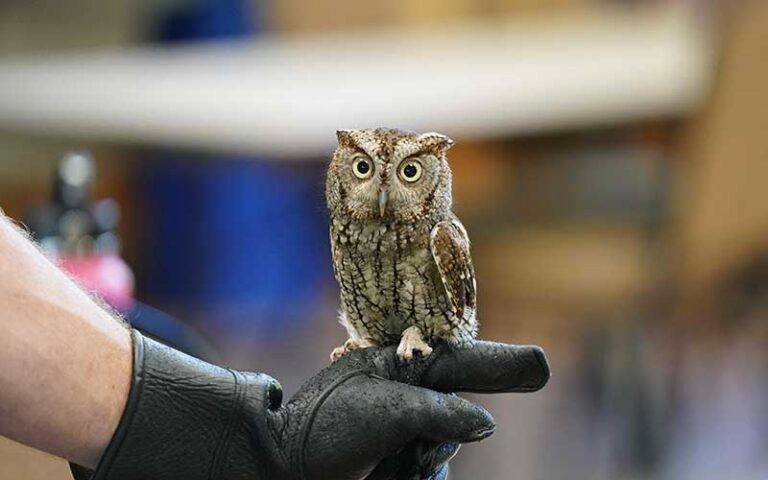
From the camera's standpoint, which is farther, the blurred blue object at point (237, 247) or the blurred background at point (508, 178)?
the blurred blue object at point (237, 247)

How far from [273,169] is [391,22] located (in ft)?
5.25

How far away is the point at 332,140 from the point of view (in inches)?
157

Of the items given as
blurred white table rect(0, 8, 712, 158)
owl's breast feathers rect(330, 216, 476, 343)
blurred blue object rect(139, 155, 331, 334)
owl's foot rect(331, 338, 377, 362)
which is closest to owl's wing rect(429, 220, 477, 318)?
owl's breast feathers rect(330, 216, 476, 343)

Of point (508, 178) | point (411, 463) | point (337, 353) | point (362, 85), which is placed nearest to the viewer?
point (411, 463)

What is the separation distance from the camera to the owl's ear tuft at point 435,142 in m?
1.16

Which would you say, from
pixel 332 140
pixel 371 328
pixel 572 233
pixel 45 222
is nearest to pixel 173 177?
pixel 332 140

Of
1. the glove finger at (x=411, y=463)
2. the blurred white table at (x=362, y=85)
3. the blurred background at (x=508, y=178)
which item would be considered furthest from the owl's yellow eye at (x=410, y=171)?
the blurred white table at (x=362, y=85)

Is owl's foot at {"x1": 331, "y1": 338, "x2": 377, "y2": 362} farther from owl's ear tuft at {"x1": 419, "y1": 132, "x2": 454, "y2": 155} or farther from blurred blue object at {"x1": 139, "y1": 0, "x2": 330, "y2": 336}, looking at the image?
blurred blue object at {"x1": 139, "y1": 0, "x2": 330, "y2": 336}

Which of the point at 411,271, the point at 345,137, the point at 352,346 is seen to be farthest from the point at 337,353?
the point at 345,137

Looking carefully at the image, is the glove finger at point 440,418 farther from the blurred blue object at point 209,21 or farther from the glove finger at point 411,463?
the blurred blue object at point 209,21

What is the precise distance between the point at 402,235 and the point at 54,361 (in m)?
0.39

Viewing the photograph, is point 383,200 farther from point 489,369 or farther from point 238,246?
point 238,246

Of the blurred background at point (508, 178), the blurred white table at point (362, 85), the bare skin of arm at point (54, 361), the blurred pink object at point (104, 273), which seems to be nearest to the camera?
the bare skin of arm at point (54, 361)

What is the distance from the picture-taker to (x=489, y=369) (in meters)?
1.15
